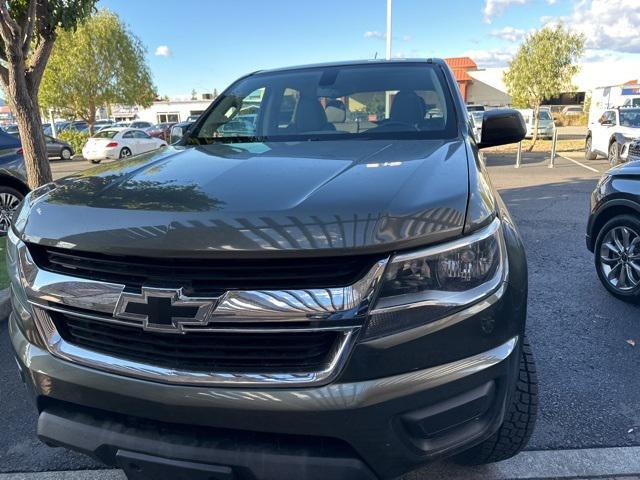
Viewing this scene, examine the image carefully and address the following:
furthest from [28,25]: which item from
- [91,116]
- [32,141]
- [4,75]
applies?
[91,116]

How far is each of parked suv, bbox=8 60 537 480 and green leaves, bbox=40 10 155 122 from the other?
27669 mm

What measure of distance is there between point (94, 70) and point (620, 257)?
28.8 meters

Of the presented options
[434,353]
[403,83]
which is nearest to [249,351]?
[434,353]

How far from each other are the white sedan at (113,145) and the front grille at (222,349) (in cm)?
1984

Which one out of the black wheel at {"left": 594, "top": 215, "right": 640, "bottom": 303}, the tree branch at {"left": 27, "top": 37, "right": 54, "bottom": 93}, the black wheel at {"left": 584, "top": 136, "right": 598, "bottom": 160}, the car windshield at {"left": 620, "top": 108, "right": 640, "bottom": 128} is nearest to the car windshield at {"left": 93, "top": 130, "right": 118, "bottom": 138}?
the tree branch at {"left": 27, "top": 37, "right": 54, "bottom": 93}

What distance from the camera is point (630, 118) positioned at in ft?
46.0

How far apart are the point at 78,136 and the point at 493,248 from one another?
93.7 feet

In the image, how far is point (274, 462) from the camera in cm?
145

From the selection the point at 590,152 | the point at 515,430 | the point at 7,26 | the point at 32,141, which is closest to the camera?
the point at 515,430

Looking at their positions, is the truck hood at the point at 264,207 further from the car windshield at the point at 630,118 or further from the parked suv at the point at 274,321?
the car windshield at the point at 630,118

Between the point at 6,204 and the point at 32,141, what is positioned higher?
the point at 32,141

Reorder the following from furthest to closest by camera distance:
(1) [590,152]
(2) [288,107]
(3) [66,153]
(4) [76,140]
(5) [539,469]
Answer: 1. (4) [76,140]
2. (3) [66,153]
3. (1) [590,152]
4. (2) [288,107]
5. (5) [539,469]

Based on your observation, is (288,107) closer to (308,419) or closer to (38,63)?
(308,419)

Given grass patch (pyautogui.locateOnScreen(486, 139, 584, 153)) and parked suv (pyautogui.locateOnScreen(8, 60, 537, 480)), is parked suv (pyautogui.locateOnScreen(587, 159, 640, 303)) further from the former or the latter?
grass patch (pyautogui.locateOnScreen(486, 139, 584, 153))
